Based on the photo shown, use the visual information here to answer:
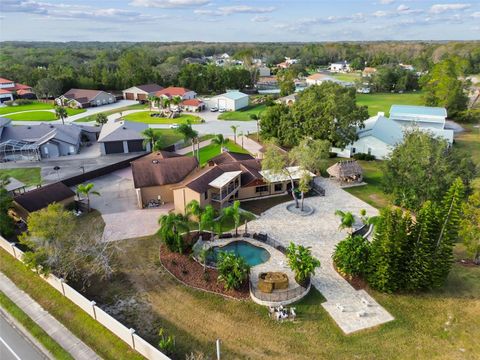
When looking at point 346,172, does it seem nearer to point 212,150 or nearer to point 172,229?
point 212,150

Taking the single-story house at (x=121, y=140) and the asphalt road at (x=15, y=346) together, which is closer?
the asphalt road at (x=15, y=346)

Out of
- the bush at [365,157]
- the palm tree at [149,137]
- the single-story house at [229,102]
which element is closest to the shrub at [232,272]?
the palm tree at [149,137]

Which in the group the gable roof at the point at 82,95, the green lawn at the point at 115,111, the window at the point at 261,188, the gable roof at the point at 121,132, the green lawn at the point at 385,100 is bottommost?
the window at the point at 261,188

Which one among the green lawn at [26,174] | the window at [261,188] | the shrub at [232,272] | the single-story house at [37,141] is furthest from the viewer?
the single-story house at [37,141]

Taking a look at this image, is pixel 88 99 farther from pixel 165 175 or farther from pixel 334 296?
pixel 334 296

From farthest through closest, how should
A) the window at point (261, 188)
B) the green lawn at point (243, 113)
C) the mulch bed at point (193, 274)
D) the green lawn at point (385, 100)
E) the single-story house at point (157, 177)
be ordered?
the green lawn at point (385, 100) → the green lawn at point (243, 113) → the window at point (261, 188) → the single-story house at point (157, 177) → the mulch bed at point (193, 274)

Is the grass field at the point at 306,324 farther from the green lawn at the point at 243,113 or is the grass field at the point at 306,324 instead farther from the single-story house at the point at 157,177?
the green lawn at the point at 243,113

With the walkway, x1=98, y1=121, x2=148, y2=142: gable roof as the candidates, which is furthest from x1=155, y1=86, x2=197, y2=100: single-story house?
the walkway

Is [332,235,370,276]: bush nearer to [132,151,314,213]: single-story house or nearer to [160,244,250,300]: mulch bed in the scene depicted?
[160,244,250,300]: mulch bed
